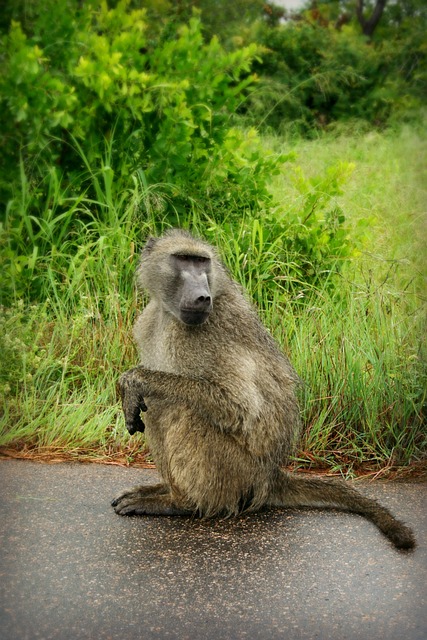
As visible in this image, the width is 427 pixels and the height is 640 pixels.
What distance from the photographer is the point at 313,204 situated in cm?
527

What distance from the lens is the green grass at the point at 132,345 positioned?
13.0ft

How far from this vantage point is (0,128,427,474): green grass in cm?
397

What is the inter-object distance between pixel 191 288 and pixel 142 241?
7.12 ft

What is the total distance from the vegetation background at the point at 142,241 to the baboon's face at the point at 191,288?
1.18 metres

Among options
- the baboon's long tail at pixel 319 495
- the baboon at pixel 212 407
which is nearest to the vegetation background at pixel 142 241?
the baboon's long tail at pixel 319 495

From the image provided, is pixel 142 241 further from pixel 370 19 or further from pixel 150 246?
pixel 370 19

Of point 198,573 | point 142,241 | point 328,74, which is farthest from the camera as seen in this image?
point 328,74

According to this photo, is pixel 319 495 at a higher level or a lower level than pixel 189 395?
lower

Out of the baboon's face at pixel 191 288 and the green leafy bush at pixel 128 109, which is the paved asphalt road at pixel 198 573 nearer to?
the baboon's face at pixel 191 288

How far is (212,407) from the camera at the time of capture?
9.88 feet

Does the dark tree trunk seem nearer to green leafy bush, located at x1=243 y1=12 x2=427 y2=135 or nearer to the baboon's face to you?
green leafy bush, located at x1=243 y1=12 x2=427 y2=135

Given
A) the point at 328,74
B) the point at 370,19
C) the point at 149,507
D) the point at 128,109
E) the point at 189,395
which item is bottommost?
the point at 149,507

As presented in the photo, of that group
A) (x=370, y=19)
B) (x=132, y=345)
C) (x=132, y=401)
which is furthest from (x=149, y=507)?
(x=370, y=19)

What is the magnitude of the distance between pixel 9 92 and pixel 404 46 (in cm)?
592
